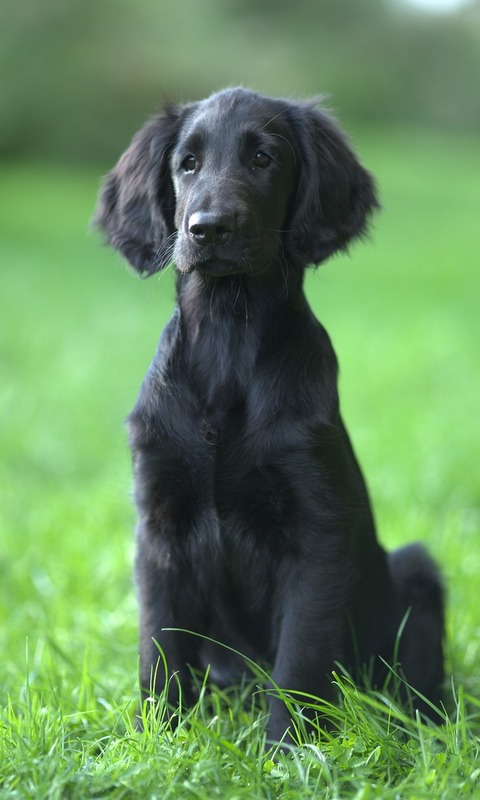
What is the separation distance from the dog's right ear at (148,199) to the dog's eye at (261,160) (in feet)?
1.01

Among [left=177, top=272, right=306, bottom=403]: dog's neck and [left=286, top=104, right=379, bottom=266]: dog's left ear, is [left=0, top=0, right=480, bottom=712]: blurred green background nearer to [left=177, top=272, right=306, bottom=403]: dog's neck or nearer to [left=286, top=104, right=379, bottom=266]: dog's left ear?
[left=177, top=272, right=306, bottom=403]: dog's neck

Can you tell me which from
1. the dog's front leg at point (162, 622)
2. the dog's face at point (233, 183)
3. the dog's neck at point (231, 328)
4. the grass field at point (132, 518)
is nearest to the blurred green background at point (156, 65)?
the grass field at point (132, 518)

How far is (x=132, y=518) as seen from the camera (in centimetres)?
384

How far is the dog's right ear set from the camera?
2814mm

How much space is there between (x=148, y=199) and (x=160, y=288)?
9.56 meters

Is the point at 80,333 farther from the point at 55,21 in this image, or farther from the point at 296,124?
the point at 55,21

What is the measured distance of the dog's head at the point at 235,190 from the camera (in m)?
2.46

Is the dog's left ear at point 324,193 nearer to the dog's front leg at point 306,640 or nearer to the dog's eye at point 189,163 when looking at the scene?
the dog's eye at point 189,163

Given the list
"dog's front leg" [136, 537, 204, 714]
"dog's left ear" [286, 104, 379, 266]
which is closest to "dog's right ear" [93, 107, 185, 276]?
"dog's left ear" [286, 104, 379, 266]

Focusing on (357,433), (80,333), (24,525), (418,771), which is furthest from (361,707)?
(80,333)

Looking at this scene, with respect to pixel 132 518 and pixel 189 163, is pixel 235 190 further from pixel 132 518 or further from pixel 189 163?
pixel 132 518

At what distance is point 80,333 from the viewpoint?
9656 millimetres

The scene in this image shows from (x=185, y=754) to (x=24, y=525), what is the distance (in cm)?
272

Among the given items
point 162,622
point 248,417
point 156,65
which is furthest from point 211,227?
point 156,65
